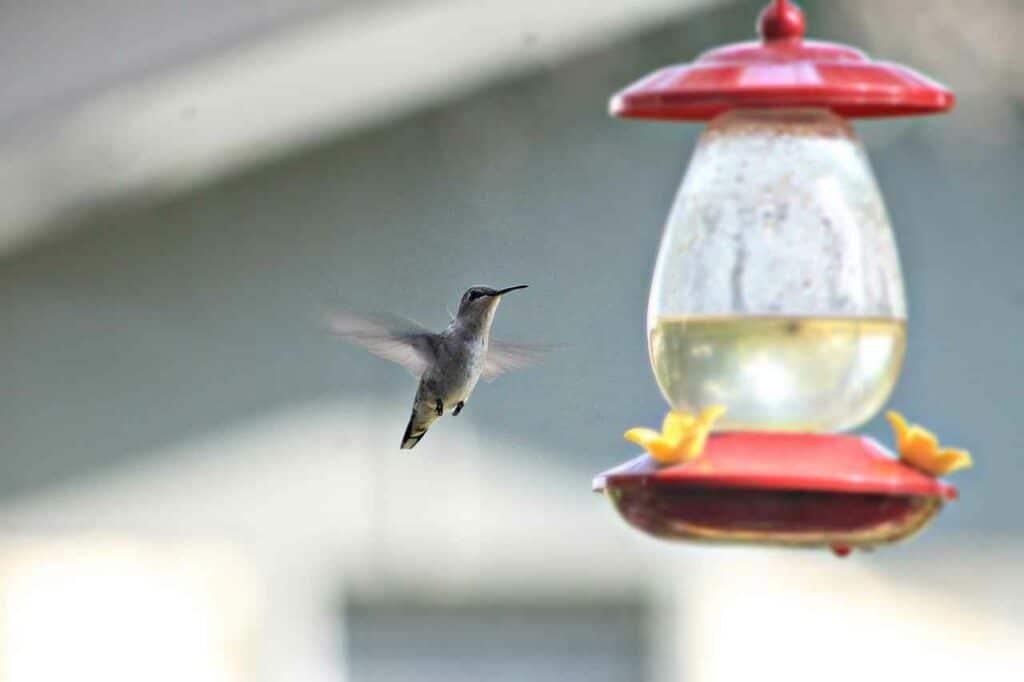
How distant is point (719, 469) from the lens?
11.2 feet

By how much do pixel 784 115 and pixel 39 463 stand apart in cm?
455

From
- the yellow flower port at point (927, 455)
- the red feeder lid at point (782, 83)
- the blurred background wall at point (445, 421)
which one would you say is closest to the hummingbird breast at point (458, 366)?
the red feeder lid at point (782, 83)

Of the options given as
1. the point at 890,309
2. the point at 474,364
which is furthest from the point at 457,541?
the point at 890,309

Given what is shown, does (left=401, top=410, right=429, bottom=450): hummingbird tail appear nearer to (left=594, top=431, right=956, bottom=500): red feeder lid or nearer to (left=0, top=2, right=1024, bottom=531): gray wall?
(left=594, top=431, right=956, bottom=500): red feeder lid

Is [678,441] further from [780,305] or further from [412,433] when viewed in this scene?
[412,433]

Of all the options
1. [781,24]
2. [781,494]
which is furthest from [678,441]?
[781,24]

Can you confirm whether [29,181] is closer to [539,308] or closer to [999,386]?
[539,308]

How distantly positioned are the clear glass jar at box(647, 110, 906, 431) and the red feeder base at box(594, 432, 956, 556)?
0.95 feet

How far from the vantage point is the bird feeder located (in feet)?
11.3

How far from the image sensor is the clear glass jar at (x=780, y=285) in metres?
3.81

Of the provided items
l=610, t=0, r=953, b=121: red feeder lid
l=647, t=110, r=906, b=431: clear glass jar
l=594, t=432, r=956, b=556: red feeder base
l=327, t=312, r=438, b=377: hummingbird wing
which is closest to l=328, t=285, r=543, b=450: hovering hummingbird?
l=327, t=312, r=438, b=377: hummingbird wing

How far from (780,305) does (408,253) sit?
394 cm

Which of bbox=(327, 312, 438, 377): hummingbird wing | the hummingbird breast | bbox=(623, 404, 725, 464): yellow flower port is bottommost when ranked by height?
bbox=(623, 404, 725, 464): yellow flower port

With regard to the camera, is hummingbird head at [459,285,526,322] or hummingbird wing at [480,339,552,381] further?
hummingbird wing at [480,339,552,381]
